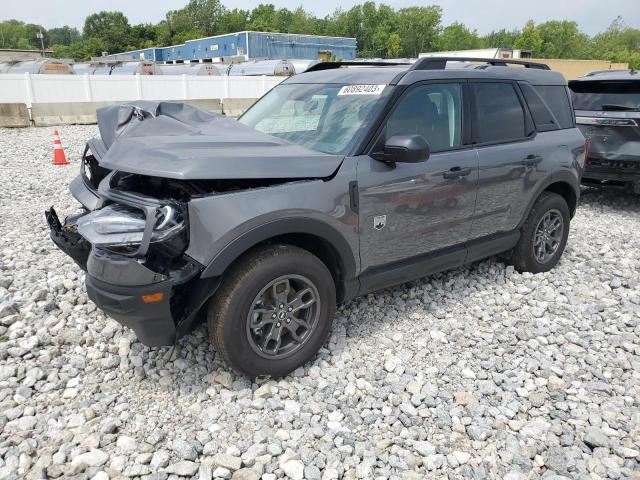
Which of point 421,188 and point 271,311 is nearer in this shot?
point 271,311

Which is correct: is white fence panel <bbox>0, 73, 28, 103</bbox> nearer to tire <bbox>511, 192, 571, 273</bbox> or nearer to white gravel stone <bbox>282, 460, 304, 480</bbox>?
tire <bbox>511, 192, 571, 273</bbox>

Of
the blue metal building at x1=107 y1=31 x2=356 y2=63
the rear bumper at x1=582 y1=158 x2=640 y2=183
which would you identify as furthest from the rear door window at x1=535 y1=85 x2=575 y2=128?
the blue metal building at x1=107 y1=31 x2=356 y2=63

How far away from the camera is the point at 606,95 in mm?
7594

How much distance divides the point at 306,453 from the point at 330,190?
1.53 meters

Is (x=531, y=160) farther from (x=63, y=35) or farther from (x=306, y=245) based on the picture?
(x=63, y=35)

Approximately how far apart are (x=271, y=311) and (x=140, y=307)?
788 mm

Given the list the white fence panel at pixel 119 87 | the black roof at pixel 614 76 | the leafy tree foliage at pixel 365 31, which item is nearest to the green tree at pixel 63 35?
the leafy tree foliage at pixel 365 31

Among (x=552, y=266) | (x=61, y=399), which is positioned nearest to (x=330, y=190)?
(x=61, y=399)

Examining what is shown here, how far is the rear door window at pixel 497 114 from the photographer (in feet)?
13.7

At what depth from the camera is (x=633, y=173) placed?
23.3 feet

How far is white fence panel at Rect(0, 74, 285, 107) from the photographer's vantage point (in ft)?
56.2

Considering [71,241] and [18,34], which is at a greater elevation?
[18,34]

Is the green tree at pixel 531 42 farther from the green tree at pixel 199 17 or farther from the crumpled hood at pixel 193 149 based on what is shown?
the crumpled hood at pixel 193 149

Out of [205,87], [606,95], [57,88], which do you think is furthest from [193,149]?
[205,87]
